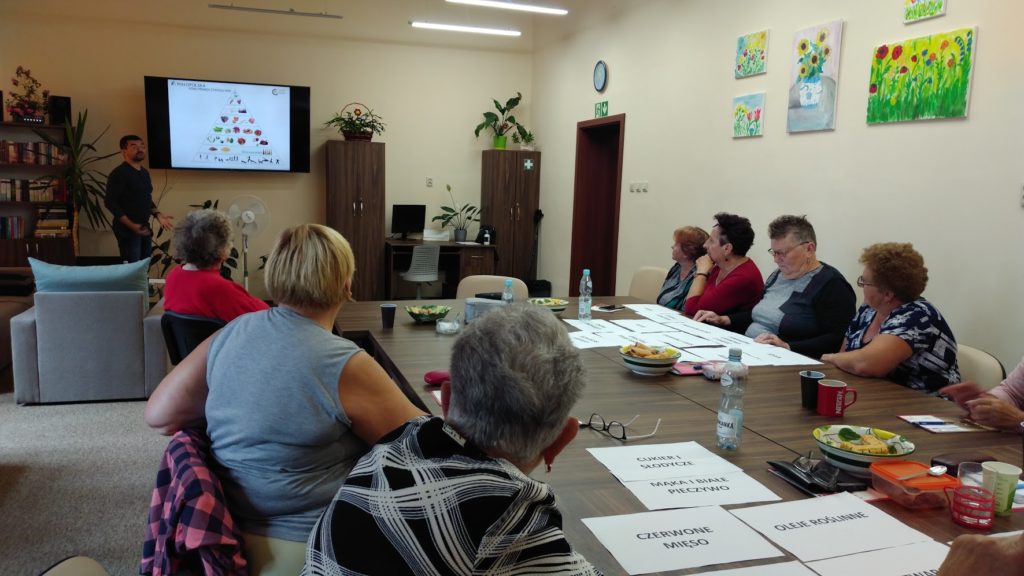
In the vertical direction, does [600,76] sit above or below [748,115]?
above

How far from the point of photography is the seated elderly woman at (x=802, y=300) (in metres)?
3.34

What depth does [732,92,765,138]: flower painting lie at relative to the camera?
16.0ft

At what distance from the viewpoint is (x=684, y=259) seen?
14.4 ft

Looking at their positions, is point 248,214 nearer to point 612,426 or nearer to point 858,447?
point 612,426

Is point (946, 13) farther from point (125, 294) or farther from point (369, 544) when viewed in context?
point (125, 294)

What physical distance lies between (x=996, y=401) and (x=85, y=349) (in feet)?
14.5

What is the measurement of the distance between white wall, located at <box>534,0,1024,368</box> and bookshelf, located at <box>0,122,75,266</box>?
16.9 feet

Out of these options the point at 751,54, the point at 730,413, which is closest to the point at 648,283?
the point at 751,54

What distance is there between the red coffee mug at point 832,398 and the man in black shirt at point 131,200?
19.5 feet

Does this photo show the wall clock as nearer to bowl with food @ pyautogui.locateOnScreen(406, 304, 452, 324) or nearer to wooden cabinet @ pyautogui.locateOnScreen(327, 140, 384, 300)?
wooden cabinet @ pyautogui.locateOnScreen(327, 140, 384, 300)

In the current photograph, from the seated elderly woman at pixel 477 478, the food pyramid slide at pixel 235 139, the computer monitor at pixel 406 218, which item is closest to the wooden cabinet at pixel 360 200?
the computer monitor at pixel 406 218

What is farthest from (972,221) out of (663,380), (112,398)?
(112,398)

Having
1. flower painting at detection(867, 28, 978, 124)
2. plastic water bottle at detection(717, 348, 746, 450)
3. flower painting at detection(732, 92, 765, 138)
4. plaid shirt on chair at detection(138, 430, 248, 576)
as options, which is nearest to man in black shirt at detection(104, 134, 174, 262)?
flower painting at detection(732, 92, 765, 138)

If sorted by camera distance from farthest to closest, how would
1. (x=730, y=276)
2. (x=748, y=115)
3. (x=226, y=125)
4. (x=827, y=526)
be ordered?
(x=226, y=125)
(x=748, y=115)
(x=730, y=276)
(x=827, y=526)
